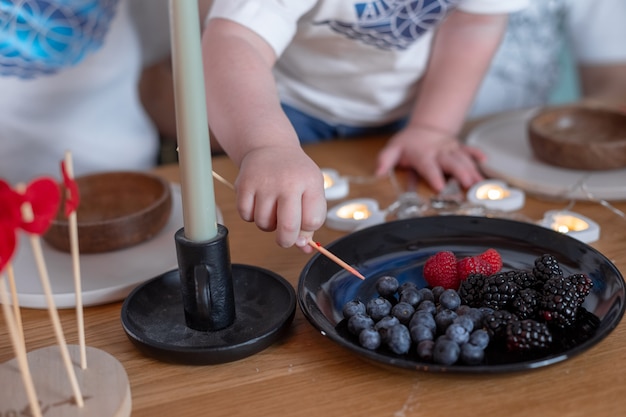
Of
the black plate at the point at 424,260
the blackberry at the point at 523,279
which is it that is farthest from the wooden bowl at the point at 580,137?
the blackberry at the point at 523,279

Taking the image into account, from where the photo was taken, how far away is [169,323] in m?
0.58

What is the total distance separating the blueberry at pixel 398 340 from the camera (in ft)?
1.67

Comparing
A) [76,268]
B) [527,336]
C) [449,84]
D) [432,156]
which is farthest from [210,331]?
[449,84]

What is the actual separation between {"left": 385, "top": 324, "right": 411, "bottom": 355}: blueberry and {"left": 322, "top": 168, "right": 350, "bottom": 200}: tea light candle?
0.34m

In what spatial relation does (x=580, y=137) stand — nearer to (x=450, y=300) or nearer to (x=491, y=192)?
(x=491, y=192)

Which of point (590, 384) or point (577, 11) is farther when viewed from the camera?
point (577, 11)

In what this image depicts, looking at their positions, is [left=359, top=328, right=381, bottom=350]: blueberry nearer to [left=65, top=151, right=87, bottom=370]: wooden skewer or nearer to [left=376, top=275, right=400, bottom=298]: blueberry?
[left=376, top=275, right=400, bottom=298]: blueberry

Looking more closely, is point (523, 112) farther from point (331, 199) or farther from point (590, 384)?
point (590, 384)

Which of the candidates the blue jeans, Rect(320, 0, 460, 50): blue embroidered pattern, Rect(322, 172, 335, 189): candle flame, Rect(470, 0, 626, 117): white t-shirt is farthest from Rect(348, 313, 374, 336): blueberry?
Rect(470, 0, 626, 117): white t-shirt

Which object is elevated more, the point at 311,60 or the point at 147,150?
the point at 311,60

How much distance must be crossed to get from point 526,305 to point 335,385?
0.16m

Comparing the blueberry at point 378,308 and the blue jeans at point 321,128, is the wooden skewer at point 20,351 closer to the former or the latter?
the blueberry at point 378,308

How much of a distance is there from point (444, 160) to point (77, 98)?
1.90 feet

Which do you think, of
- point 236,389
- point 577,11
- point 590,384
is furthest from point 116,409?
point 577,11
